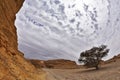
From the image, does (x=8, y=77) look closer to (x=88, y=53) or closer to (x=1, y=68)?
(x=1, y=68)

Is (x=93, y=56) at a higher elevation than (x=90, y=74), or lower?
lower

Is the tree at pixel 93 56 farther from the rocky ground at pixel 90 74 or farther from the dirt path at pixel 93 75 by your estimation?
the dirt path at pixel 93 75

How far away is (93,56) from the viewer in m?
67.2

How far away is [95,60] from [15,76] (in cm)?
4815

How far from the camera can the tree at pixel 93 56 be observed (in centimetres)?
6669

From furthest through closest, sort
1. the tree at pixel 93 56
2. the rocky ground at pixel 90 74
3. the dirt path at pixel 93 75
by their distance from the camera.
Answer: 1. the tree at pixel 93 56
2. the rocky ground at pixel 90 74
3. the dirt path at pixel 93 75

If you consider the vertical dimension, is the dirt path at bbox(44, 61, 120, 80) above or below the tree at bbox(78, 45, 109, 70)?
above

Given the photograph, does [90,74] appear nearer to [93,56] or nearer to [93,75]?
[93,75]

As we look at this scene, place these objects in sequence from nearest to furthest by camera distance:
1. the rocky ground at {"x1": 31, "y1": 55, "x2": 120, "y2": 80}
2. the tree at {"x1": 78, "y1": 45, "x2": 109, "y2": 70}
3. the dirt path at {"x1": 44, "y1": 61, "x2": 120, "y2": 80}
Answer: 1. the dirt path at {"x1": 44, "y1": 61, "x2": 120, "y2": 80}
2. the rocky ground at {"x1": 31, "y1": 55, "x2": 120, "y2": 80}
3. the tree at {"x1": 78, "y1": 45, "x2": 109, "y2": 70}

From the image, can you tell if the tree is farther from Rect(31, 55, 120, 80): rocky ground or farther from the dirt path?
the dirt path

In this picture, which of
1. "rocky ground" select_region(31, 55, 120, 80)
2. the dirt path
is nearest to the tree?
"rocky ground" select_region(31, 55, 120, 80)

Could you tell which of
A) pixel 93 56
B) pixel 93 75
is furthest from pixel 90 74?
pixel 93 56

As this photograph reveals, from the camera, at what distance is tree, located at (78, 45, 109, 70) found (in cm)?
6669

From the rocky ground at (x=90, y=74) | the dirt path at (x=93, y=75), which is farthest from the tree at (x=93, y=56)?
the dirt path at (x=93, y=75)
